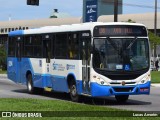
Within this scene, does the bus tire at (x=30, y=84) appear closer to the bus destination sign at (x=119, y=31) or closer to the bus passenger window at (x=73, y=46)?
the bus passenger window at (x=73, y=46)

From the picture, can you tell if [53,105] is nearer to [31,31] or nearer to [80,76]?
[80,76]

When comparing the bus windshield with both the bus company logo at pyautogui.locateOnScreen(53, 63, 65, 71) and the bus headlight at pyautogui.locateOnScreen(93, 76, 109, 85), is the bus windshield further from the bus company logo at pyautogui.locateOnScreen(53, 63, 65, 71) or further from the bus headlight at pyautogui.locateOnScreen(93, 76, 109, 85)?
the bus company logo at pyautogui.locateOnScreen(53, 63, 65, 71)

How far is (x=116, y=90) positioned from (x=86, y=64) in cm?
149

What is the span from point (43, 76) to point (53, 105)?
6940mm

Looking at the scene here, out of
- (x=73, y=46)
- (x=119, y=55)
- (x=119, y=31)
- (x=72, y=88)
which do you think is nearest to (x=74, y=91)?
(x=72, y=88)

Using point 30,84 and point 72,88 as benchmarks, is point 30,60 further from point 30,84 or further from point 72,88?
point 72,88

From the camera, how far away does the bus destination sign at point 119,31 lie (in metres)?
19.4

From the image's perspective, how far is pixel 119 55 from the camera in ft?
62.8

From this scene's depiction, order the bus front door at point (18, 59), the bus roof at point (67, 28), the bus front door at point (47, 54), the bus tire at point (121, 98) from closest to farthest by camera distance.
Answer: the bus roof at point (67, 28)
the bus tire at point (121, 98)
the bus front door at point (47, 54)
the bus front door at point (18, 59)

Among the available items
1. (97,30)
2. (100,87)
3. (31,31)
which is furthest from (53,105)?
(31,31)

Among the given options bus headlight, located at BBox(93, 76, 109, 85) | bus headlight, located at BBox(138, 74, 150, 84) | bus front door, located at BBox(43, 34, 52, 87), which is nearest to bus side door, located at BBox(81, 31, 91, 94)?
bus headlight, located at BBox(93, 76, 109, 85)

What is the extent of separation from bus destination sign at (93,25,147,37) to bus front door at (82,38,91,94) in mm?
496

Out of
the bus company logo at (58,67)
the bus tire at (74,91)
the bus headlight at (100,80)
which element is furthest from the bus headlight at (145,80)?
the bus company logo at (58,67)

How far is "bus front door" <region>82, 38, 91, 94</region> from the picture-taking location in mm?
19375
